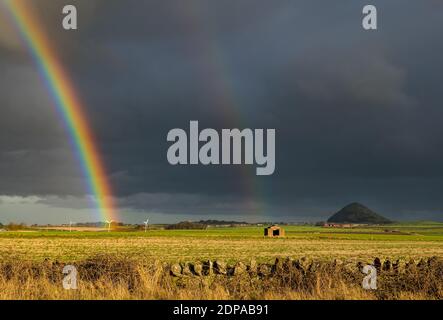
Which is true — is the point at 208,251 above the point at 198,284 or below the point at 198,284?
below

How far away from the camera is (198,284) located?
20.4 meters

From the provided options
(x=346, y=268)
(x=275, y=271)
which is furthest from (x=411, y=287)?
(x=275, y=271)

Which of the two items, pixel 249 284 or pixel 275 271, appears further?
pixel 275 271

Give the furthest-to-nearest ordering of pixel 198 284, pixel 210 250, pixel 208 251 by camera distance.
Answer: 1. pixel 210 250
2. pixel 208 251
3. pixel 198 284

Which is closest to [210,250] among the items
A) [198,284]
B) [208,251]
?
[208,251]

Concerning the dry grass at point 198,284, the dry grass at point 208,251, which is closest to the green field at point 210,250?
the dry grass at point 208,251

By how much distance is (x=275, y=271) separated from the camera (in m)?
22.5

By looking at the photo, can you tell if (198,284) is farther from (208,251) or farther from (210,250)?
(210,250)

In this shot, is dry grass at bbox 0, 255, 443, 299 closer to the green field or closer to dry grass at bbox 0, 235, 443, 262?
the green field

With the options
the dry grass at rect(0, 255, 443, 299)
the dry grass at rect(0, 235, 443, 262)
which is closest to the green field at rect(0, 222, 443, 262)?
the dry grass at rect(0, 235, 443, 262)

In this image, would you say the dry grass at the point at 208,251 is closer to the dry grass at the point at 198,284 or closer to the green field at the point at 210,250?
the green field at the point at 210,250
